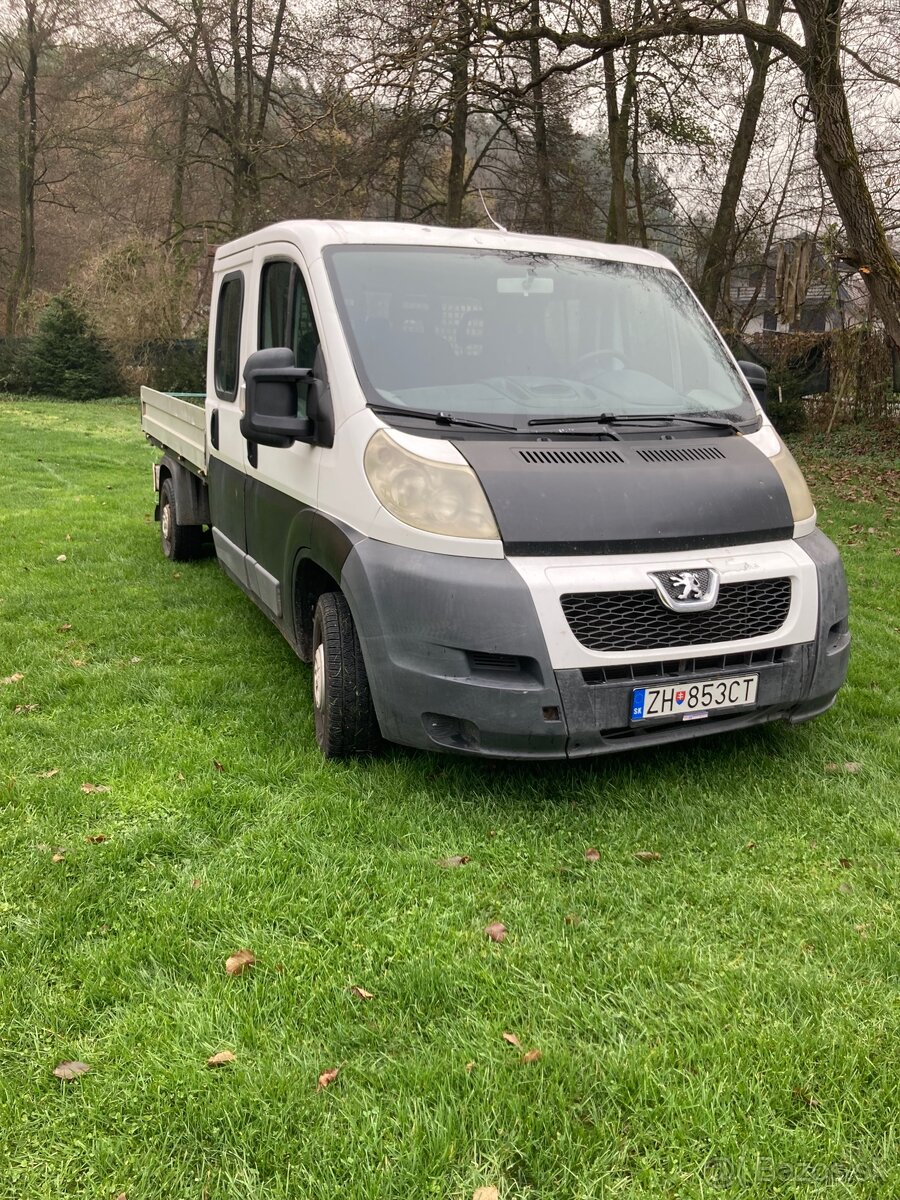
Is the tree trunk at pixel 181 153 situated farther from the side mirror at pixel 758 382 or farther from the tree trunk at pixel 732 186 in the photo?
the side mirror at pixel 758 382

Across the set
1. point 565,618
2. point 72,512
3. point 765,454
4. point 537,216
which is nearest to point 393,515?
point 565,618

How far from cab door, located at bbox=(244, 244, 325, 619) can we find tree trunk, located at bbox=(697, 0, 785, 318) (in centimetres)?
1234

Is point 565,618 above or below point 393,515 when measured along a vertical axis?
below

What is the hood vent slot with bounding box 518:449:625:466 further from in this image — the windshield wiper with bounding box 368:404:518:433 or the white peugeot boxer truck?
the windshield wiper with bounding box 368:404:518:433

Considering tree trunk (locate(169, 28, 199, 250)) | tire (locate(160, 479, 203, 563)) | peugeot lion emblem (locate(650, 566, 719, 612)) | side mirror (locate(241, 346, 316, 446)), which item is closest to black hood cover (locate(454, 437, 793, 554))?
peugeot lion emblem (locate(650, 566, 719, 612))

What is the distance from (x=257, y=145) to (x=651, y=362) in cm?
1550

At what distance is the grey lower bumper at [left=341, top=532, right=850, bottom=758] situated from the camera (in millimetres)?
3238

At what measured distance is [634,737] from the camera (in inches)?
135

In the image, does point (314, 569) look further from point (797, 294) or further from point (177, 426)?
point (797, 294)

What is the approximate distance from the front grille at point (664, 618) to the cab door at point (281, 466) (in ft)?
4.37

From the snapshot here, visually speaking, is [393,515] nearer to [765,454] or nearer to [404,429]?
[404,429]

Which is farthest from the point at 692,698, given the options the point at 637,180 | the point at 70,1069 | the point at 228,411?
the point at 637,180

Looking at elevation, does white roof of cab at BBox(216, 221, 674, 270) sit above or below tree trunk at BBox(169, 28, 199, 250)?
below

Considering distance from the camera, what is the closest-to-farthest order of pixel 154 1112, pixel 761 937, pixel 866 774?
pixel 154 1112
pixel 761 937
pixel 866 774
